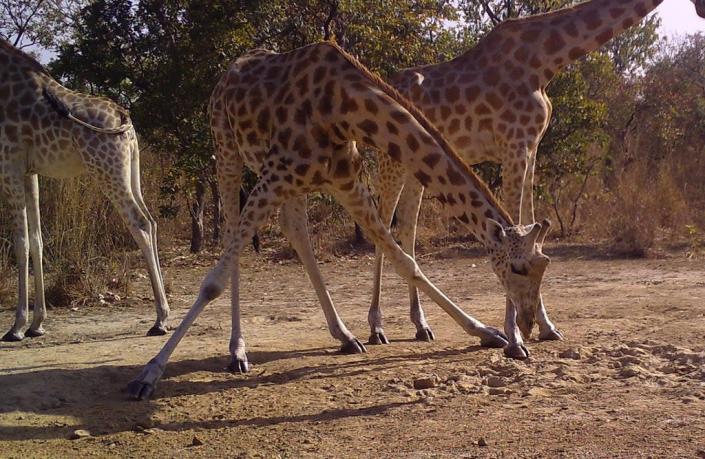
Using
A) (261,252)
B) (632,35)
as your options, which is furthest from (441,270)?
(632,35)

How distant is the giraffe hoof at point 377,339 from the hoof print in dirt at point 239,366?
4.23 feet

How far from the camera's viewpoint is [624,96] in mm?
17984

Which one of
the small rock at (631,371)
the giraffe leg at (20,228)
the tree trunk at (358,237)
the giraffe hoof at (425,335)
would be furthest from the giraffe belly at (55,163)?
the tree trunk at (358,237)

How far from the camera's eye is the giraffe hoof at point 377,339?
689 cm

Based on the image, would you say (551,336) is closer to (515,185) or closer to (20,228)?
(515,185)

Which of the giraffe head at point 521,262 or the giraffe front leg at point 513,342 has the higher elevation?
the giraffe head at point 521,262

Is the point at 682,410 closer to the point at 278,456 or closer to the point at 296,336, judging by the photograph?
the point at 278,456

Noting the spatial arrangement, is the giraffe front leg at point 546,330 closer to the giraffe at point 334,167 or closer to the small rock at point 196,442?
the giraffe at point 334,167

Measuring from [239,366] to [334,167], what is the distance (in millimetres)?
1660

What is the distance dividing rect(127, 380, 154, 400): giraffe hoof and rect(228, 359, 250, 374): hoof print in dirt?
0.78 m

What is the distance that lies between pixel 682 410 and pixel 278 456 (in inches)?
92.5

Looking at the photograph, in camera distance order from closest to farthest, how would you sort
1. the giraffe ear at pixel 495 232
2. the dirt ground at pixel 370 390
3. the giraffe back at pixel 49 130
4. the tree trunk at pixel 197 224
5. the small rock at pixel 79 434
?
the dirt ground at pixel 370 390, the small rock at pixel 79 434, the giraffe ear at pixel 495 232, the giraffe back at pixel 49 130, the tree trunk at pixel 197 224

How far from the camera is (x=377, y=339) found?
6891mm

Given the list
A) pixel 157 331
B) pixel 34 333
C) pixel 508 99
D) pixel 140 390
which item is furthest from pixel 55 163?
pixel 508 99
